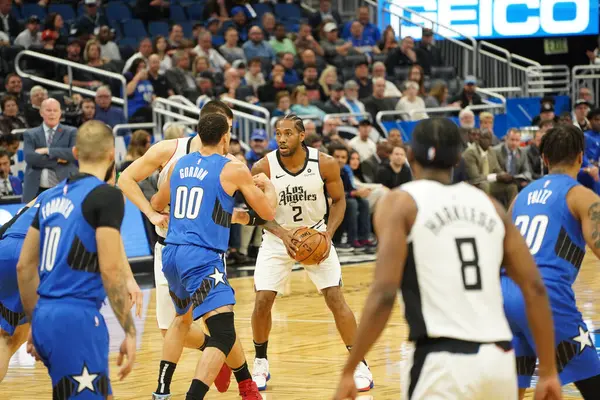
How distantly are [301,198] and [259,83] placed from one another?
11.5m

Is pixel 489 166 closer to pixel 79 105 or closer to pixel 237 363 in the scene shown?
pixel 79 105

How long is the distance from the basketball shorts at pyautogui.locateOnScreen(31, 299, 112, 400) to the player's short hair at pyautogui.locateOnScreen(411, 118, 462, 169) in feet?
5.60

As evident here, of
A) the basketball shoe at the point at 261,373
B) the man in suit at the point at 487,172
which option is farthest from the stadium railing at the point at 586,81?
the basketball shoe at the point at 261,373

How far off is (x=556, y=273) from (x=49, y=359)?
95.2 inches

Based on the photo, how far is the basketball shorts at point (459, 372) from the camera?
159 inches

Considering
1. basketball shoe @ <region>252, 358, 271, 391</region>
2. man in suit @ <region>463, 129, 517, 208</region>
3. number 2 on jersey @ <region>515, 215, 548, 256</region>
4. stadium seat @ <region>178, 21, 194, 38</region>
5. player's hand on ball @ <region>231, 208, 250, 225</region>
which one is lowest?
basketball shoe @ <region>252, 358, 271, 391</region>

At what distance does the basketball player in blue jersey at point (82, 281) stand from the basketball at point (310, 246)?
3011 millimetres

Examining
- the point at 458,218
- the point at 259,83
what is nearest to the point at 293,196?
the point at 458,218

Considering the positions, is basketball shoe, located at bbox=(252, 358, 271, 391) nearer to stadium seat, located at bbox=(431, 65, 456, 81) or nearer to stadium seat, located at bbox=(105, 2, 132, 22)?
stadium seat, located at bbox=(105, 2, 132, 22)

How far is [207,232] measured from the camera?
A: 6.84 m

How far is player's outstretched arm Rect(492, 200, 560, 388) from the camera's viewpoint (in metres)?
4.36

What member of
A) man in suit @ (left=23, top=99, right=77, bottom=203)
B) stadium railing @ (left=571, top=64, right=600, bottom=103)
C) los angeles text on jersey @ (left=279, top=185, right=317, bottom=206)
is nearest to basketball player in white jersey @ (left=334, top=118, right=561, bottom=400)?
los angeles text on jersey @ (left=279, top=185, right=317, bottom=206)

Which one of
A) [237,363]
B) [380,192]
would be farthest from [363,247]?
[237,363]

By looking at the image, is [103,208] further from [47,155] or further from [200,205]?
[47,155]
